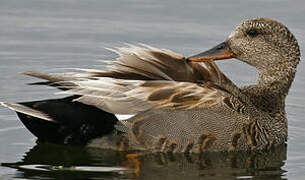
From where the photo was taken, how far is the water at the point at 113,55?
9.34 m

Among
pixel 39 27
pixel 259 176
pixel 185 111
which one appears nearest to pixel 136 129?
pixel 185 111

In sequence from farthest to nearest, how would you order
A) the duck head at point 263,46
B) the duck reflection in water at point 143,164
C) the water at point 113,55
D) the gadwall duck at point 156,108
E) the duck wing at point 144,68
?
the duck head at point 263,46 → the duck wing at point 144,68 → the gadwall duck at point 156,108 → the water at point 113,55 → the duck reflection in water at point 143,164

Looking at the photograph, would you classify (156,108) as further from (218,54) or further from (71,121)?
(218,54)

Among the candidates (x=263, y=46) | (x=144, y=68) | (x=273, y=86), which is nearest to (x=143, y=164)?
(x=144, y=68)

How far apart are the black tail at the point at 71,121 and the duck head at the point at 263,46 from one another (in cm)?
132

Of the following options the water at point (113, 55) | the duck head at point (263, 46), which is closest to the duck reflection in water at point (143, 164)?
the water at point (113, 55)

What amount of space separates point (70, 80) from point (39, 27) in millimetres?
3519

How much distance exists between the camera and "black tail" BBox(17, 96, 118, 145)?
9414mm

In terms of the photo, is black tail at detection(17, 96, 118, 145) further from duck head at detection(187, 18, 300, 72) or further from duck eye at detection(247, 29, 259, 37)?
duck eye at detection(247, 29, 259, 37)

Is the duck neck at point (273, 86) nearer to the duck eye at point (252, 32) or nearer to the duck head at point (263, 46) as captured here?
the duck head at point (263, 46)

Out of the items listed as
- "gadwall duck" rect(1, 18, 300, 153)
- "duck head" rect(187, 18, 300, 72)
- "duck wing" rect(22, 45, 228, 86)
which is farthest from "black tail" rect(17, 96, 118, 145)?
"duck head" rect(187, 18, 300, 72)

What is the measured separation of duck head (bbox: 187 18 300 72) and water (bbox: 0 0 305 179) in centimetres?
94

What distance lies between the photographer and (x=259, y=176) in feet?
30.4

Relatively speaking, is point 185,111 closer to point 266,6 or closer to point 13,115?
point 13,115
